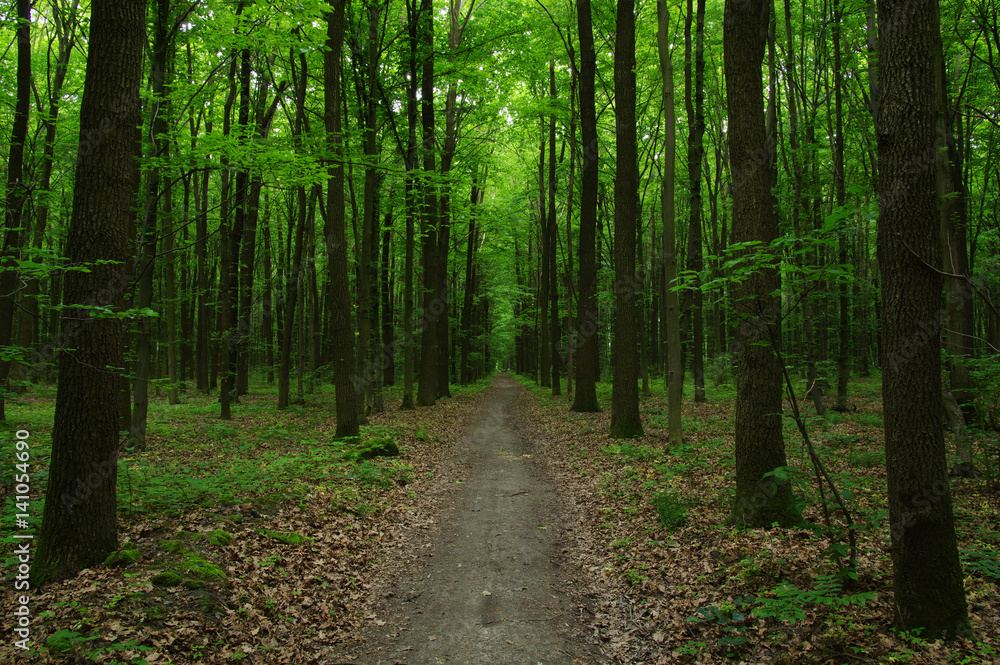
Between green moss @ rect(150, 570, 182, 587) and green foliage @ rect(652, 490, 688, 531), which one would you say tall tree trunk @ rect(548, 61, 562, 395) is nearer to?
green foliage @ rect(652, 490, 688, 531)

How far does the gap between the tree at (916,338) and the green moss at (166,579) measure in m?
5.87

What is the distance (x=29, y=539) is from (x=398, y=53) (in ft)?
54.2

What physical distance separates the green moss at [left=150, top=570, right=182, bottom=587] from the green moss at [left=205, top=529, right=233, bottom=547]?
0.90 metres

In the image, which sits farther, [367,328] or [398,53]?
[398,53]

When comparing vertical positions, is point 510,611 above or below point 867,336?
below

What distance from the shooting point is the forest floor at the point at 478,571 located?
12.4 ft

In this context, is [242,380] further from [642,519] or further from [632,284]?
[642,519]

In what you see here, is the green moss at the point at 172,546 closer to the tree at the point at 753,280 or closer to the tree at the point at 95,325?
the tree at the point at 95,325

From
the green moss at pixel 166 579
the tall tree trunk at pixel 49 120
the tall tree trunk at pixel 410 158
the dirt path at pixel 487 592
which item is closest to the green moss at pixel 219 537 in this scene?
the green moss at pixel 166 579

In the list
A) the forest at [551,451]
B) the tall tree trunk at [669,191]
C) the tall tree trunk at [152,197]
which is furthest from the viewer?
the tall tree trunk at [669,191]

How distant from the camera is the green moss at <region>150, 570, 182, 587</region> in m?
4.28

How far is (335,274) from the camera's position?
1177cm

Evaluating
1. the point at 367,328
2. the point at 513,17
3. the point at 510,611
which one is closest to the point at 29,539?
Result: the point at 510,611

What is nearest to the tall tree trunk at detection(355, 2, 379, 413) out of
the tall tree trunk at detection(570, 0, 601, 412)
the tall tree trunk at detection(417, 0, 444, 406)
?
the tall tree trunk at detection(417, 0, 444, 406)
